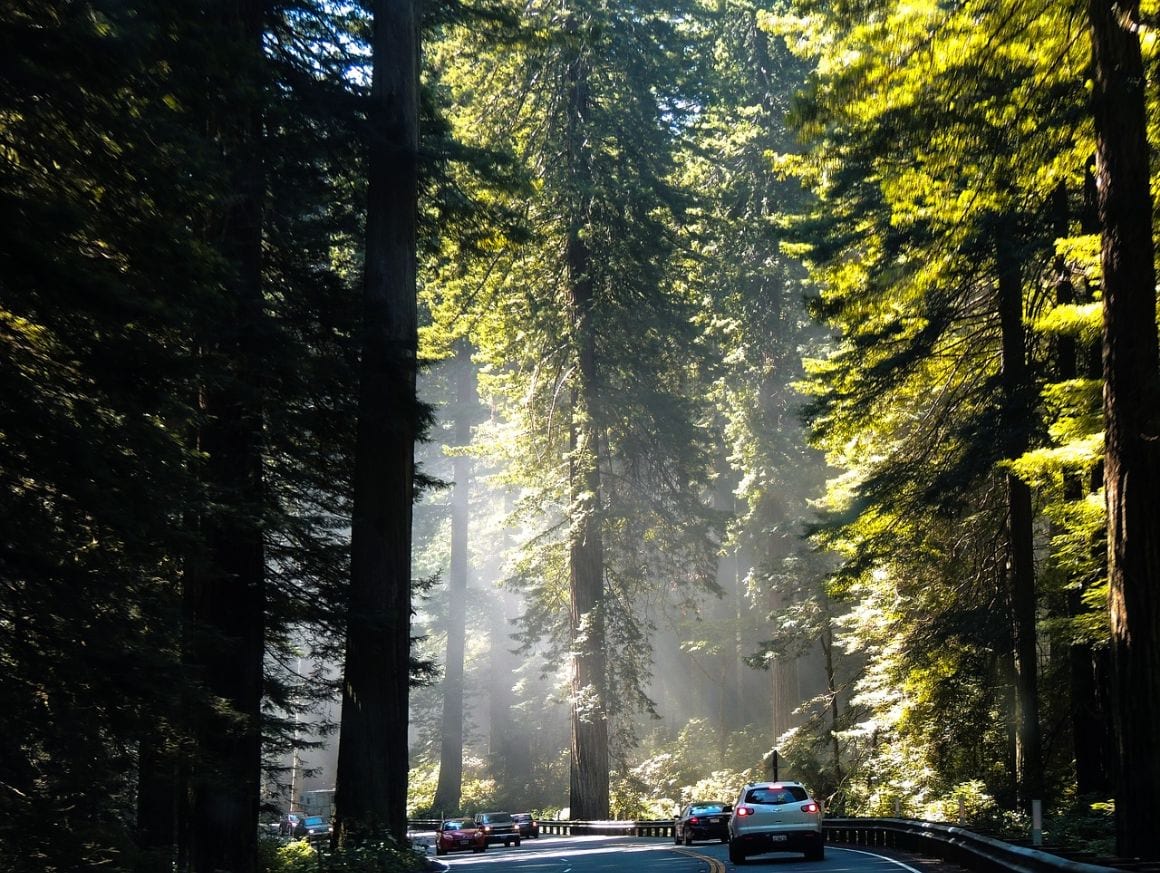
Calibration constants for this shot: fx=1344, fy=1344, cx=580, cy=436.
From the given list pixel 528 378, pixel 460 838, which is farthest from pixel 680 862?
pixel 528 378

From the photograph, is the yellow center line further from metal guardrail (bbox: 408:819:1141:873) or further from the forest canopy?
the forest canopy

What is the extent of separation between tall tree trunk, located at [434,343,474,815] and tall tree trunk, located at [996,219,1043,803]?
4164 cm

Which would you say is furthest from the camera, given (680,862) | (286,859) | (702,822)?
(702,822)

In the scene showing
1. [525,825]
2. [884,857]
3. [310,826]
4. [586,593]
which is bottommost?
[310,826]

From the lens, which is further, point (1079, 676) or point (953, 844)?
point (1079, 676)

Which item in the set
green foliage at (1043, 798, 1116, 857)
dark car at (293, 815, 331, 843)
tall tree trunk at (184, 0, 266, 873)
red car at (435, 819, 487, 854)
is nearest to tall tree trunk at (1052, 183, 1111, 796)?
green foliage at (1043, 798, 1116, 857)

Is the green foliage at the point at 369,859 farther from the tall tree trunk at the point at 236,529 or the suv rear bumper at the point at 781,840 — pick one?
the suv rear bumper at the point at 781,840

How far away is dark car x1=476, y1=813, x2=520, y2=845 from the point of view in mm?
41969

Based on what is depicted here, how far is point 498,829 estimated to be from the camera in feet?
139

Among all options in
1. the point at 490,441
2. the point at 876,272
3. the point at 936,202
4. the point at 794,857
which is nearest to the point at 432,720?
the point at 490,441

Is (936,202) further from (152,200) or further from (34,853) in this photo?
(34,853)

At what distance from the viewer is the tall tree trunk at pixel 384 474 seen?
61.0ft

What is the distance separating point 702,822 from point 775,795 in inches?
419

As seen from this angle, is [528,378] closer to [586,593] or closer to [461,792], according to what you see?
[586,593]
